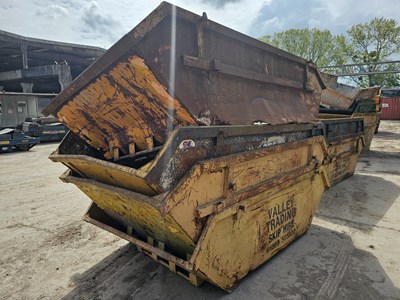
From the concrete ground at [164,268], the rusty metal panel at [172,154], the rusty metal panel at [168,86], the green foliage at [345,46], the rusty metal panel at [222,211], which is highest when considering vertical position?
the green foliage at [345,46]

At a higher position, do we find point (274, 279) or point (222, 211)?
point (222, 211)

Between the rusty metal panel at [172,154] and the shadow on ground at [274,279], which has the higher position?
the rusty metal panel at [172,154]

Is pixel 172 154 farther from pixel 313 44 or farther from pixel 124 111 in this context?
pixel 313 44

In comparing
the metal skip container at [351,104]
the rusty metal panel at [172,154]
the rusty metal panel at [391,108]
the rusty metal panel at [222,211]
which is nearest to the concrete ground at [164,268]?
the rusty metal panel at [222,211]

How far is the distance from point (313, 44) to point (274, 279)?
38.0 m

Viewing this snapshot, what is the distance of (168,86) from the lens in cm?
212

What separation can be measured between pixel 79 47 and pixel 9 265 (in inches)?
765

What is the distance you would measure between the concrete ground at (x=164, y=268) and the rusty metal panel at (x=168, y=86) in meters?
1.23

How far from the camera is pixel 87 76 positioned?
2352mm

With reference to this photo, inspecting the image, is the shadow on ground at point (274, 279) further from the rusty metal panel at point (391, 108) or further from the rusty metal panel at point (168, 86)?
the rusty metal panel at point (391, 108)

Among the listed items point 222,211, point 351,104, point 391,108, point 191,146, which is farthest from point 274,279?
point 391,108

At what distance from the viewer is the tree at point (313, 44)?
115 feet

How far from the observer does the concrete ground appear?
2.62 metres

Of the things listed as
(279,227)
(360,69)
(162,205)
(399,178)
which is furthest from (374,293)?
(360,69)
